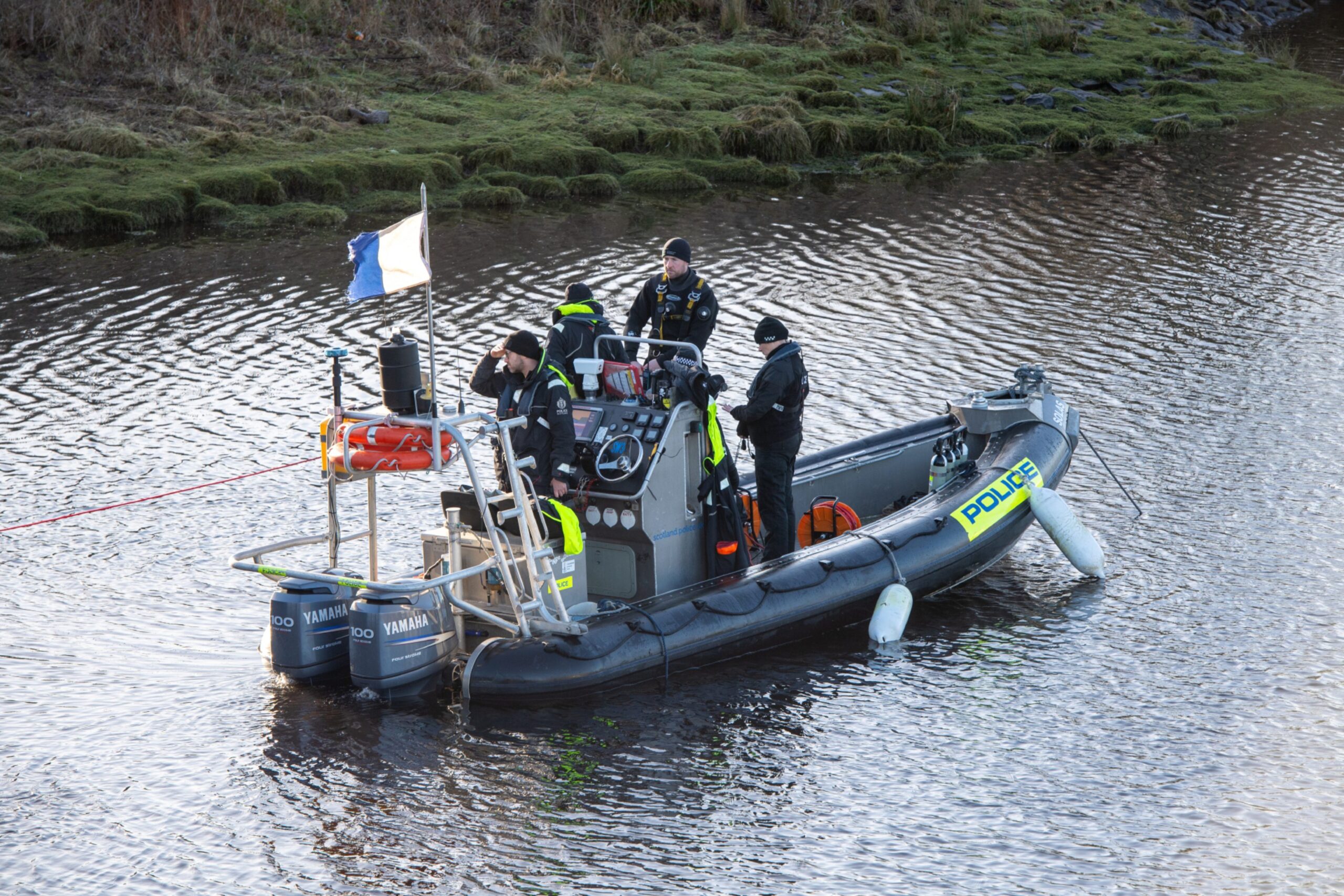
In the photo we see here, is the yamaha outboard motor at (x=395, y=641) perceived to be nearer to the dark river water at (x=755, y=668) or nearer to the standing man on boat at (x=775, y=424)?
the dark river water at (x=755, y=668)

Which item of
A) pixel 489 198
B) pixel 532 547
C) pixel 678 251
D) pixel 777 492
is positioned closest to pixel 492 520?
pixel 532 547

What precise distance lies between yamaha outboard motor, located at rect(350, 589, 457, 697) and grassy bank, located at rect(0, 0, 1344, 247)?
12485mm

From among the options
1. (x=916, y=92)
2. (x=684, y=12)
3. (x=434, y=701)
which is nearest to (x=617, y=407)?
(x=434, y=701)

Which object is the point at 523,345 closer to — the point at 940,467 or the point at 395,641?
the point at 395,641

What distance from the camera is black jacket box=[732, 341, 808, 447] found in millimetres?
7945

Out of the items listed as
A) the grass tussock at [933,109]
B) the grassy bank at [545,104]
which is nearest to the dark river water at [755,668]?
the grassy bank at [545,104]

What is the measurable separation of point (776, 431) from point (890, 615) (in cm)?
119

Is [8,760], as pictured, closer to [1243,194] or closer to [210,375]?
[210,375]

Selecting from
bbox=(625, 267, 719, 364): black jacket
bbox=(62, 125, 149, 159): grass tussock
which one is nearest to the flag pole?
bbox=(625, 267, 719, 364): black jacket

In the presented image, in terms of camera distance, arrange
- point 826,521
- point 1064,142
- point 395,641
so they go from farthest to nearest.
Result: point 1064,142 < point 826,521 < point 395,641

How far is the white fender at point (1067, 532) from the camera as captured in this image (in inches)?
346

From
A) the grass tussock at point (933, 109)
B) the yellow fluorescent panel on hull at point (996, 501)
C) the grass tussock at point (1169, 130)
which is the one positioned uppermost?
the grass tussock at point (933, 109)

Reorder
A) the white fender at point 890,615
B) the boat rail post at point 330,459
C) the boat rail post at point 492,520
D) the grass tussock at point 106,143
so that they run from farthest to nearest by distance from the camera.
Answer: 1. the grass tussock at point 106,143
2. the white fender at point 890,615
3. the boat rail post at point 330,459
4. the boat rail post at point 492,520

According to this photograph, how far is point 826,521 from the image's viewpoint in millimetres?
8906
